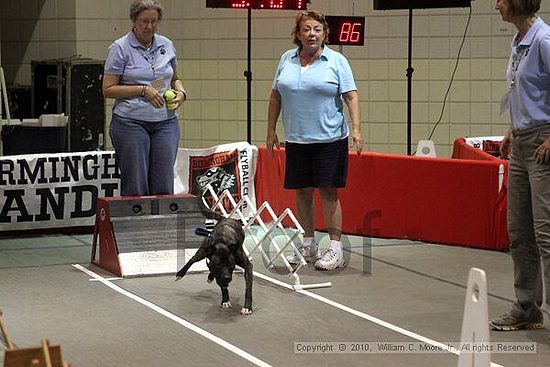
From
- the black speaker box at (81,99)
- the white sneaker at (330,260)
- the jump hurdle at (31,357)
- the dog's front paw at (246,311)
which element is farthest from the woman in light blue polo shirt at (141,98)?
the black speaker box at (81,99)

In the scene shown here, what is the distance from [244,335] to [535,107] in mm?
1632

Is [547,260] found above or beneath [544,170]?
beneath

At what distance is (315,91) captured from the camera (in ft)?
20.1

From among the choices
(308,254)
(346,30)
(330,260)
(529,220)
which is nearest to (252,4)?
(346,30)

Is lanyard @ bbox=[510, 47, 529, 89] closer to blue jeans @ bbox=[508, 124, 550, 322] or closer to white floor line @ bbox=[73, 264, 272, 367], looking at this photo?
blue jeans @ bbox=[508, 124, 550, 322]

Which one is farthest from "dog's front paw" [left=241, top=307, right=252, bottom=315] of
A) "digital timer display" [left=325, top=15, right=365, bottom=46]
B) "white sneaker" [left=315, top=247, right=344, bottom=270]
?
"digital timer display" [left=325, top=15, right=365, bottom=46]

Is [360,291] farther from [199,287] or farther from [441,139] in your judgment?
[441,139]

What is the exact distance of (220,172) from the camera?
787 cm

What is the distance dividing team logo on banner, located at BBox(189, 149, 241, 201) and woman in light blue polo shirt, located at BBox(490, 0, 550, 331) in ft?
11.2

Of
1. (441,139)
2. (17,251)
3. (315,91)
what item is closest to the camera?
(315,91)

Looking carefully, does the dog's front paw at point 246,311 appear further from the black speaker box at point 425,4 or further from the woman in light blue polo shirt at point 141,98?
the black speaker box at point 425,4

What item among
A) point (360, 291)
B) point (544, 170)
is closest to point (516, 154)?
point (544, 170)

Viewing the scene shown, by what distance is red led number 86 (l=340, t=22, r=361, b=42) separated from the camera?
31.9ft

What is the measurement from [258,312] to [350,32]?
16.6 feet
